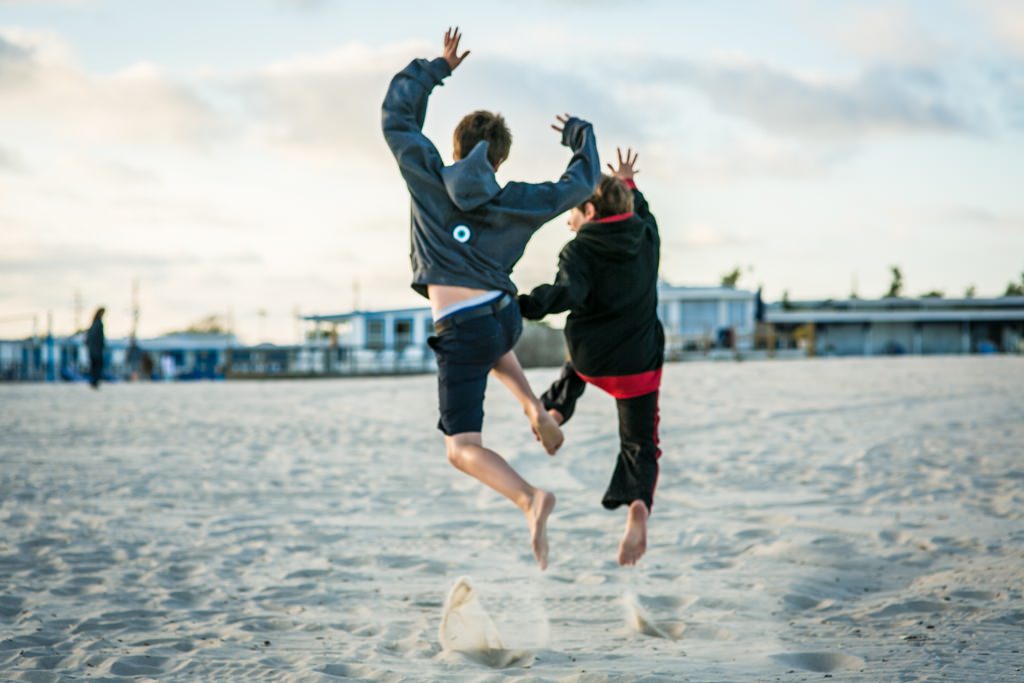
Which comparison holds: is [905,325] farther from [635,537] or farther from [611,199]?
[611,199]

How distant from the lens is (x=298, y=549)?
835 cm

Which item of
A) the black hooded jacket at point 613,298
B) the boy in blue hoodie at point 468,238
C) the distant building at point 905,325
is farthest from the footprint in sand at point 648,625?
the distant building at point 905,325

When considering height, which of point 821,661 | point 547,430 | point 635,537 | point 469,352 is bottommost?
point 821,661

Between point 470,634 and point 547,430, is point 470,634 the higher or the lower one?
the lower one

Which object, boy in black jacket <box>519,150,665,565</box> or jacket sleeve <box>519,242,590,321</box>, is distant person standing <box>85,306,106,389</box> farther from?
jacket sleeve <box>519,242,590,321</box>

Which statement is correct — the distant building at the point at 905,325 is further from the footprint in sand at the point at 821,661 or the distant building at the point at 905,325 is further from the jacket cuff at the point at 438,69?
the jacket cuff at the point at 438,69

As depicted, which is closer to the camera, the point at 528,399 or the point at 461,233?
the point at 461,233

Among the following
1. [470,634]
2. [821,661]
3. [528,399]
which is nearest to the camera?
[528,399]

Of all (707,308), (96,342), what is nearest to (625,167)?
(96,342)

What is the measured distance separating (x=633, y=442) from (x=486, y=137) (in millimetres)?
1829

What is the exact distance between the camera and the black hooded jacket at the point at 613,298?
488cm

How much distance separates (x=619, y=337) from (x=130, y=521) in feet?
19.7

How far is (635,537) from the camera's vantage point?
5098 mm

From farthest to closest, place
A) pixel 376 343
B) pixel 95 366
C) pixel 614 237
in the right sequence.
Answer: pixel 376 343 → pixel 95 366 → pixel 614 237
